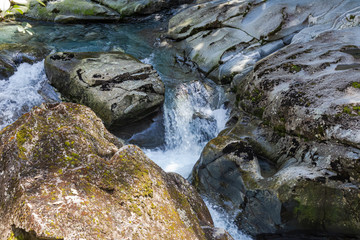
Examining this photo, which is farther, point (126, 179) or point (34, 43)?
point (34, 43)

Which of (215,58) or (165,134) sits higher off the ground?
(215,58)

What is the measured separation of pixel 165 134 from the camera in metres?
7.84

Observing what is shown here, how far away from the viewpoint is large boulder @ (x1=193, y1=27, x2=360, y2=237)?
175 inches

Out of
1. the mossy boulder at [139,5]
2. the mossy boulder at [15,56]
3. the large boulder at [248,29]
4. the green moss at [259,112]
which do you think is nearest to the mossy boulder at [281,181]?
the green moss at [259,112]

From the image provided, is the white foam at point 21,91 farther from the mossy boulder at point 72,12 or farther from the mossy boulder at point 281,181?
the mossy boulder at point 72,12

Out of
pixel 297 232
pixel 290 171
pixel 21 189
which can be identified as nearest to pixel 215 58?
pixel 290 171

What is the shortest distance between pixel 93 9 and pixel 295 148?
11603 millimetres

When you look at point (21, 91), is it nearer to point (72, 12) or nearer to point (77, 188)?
point (77, 188)

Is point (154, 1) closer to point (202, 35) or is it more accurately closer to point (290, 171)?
point (202, 35)

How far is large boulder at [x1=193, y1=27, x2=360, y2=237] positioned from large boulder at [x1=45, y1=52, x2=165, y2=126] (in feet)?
7.83

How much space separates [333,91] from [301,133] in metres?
0.91

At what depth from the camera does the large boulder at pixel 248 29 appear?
8.12 metres

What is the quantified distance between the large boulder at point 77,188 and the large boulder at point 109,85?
3945 millimetres

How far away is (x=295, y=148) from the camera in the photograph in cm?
525
